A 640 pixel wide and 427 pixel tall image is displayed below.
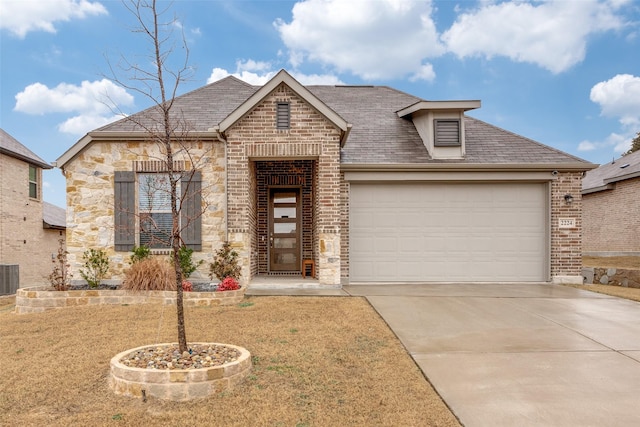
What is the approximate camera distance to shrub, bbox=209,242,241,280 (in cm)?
964

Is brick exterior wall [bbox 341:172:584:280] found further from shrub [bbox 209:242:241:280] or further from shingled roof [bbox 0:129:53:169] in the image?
shingled roof [bbox 0:129:53:169]

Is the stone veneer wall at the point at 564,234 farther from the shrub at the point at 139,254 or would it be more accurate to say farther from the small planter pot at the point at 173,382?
the shrub at the point at 139,254

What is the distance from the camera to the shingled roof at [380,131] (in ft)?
35.7

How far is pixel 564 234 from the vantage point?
431 inches

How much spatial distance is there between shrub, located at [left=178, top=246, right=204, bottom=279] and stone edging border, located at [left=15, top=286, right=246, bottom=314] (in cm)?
116

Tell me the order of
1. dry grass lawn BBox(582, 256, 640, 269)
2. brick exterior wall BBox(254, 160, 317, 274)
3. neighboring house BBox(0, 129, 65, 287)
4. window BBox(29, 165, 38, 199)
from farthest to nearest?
window BBox(29, 165, 38, 199) → neighboring house BBox(0, 129, 65, 287) → dry grass lawn BBox(582, 256, 640, 269) → brick exterior wall BBox(254, 160, 317, 274)

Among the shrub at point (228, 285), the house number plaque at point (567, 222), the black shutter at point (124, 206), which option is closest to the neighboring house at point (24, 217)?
the black shutter at point (124, 206)

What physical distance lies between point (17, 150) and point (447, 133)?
16.2m

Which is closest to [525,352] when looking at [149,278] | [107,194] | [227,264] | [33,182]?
[227,264]

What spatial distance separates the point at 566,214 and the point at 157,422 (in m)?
10.4

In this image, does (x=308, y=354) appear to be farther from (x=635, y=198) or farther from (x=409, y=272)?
(x=635, y=198)

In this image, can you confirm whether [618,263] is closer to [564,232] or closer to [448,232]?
[564,232]

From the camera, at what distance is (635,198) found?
17953 mm

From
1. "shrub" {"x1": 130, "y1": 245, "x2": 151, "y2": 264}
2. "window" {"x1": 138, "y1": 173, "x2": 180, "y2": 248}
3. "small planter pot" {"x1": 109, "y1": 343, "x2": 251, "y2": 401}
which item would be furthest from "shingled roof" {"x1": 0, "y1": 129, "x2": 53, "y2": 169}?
"small planter pot" {"x1": 109, "y1": 343, "x2": 251, "y2": 401}
